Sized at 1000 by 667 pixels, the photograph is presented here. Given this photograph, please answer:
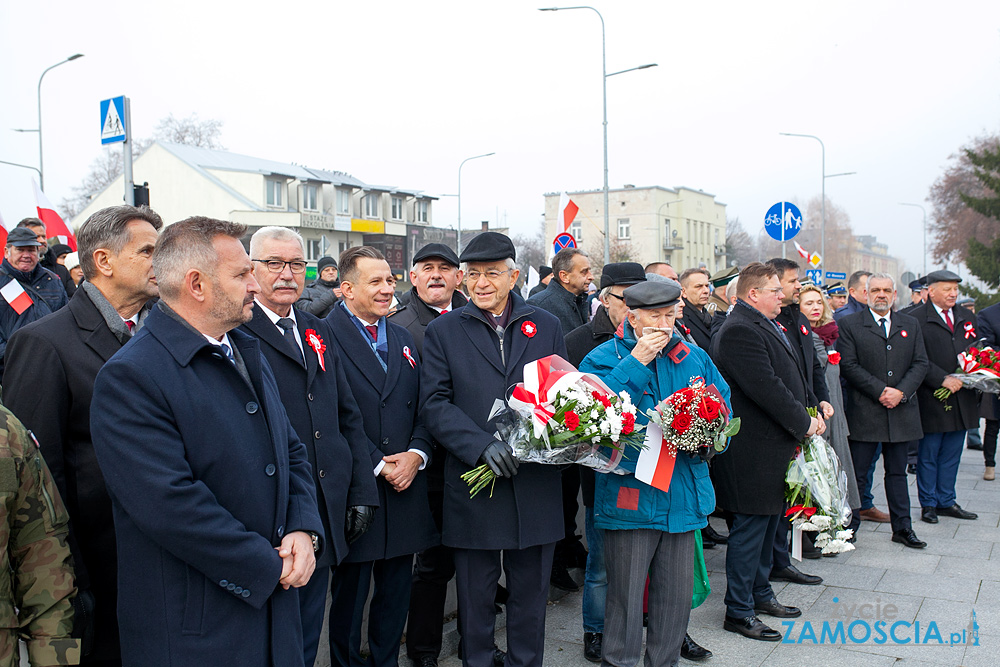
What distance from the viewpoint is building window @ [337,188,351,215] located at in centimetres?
6128

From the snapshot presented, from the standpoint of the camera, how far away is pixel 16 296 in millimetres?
6129

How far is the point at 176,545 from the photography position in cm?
246

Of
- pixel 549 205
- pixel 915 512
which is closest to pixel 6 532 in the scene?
pixel 915 512

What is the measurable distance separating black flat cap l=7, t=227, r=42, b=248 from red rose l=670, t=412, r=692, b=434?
5.86 m

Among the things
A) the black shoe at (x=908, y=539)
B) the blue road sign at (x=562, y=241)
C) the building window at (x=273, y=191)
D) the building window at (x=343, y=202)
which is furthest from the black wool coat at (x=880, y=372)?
the building window at (x=343, y=202)

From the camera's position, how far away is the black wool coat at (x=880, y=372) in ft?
24.3

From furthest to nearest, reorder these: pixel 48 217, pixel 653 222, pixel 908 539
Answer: pixel 653 222 → pixel 48 217 → pixel 908 539

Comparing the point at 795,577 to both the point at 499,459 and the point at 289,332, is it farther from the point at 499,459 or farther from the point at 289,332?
the point at 289,332

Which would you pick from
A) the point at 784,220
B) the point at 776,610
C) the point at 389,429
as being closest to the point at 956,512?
the point at 776,610

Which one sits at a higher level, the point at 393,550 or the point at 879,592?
the point at 393,550

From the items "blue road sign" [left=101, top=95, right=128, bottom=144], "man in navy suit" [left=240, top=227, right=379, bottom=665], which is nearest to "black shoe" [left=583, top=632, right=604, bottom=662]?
"man in navy suit" [left=240, top=227, right=379, bottom=665]

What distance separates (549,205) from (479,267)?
81.0m

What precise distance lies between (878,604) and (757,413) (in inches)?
69.0

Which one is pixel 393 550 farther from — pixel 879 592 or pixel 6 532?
pixel 879 592
